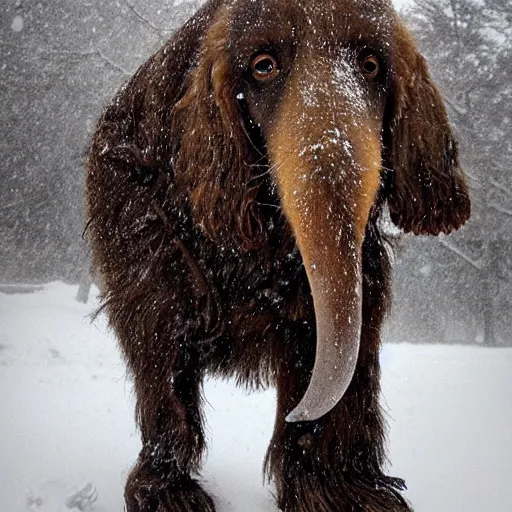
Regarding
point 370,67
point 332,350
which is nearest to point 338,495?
point 332,350

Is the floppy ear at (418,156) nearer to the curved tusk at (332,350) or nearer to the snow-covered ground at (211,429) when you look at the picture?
the curved tusk at (332,350)

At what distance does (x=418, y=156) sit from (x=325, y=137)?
7.8 inches

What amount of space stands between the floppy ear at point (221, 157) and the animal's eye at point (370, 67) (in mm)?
150

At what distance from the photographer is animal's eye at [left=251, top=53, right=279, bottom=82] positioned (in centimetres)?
64

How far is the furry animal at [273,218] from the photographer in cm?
58

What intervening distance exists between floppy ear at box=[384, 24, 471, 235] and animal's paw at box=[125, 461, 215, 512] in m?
0.49

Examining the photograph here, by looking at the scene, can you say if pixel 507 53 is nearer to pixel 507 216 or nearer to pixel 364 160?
pixel 507 216

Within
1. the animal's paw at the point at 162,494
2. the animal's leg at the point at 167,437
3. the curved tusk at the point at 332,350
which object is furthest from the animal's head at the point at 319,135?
the animal's paw at the point at 162,494

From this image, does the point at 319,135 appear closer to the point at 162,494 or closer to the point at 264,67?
the point at 264,67

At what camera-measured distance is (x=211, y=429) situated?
1121 millimetres

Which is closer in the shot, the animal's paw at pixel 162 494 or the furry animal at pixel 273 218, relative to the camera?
the furry animal at pixel 273 218

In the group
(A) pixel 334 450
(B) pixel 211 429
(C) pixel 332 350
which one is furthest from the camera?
(B) pixel 211 429

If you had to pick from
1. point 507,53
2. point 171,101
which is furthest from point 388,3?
point 507,53

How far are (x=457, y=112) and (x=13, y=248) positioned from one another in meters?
1.79
